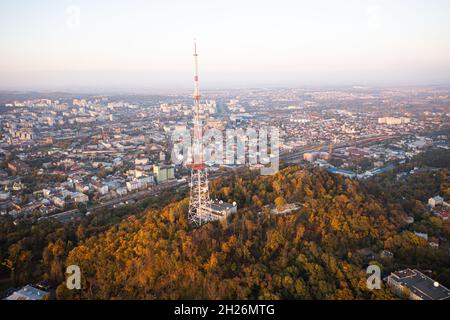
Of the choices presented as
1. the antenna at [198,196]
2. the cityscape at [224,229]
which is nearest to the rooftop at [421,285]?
the cityscape at [224,229]

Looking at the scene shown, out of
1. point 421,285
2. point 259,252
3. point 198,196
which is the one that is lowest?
point 421,285

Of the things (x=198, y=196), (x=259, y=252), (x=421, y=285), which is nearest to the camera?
(x=421, y=285)

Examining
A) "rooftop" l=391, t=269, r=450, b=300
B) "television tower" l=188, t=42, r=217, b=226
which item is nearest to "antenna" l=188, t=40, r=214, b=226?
"television tower" l=188, t=42, r=217, b=226

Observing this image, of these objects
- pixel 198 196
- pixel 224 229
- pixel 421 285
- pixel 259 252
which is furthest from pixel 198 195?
pixel 421 285

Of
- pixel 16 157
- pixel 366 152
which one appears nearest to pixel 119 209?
pixel 16 157

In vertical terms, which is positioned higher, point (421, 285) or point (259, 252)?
point (259, 252)

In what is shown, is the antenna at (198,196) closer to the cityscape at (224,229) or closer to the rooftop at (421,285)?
the cityscape at (224,229)

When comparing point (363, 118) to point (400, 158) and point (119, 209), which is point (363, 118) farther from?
point (119, 209)

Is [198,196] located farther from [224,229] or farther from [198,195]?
[224,229]

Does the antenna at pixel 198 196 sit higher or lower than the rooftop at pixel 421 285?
higher

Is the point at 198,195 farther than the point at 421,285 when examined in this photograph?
Yes

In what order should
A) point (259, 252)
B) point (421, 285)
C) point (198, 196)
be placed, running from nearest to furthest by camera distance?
point (421, 285) → point (259, 252) → point (198, 196)
